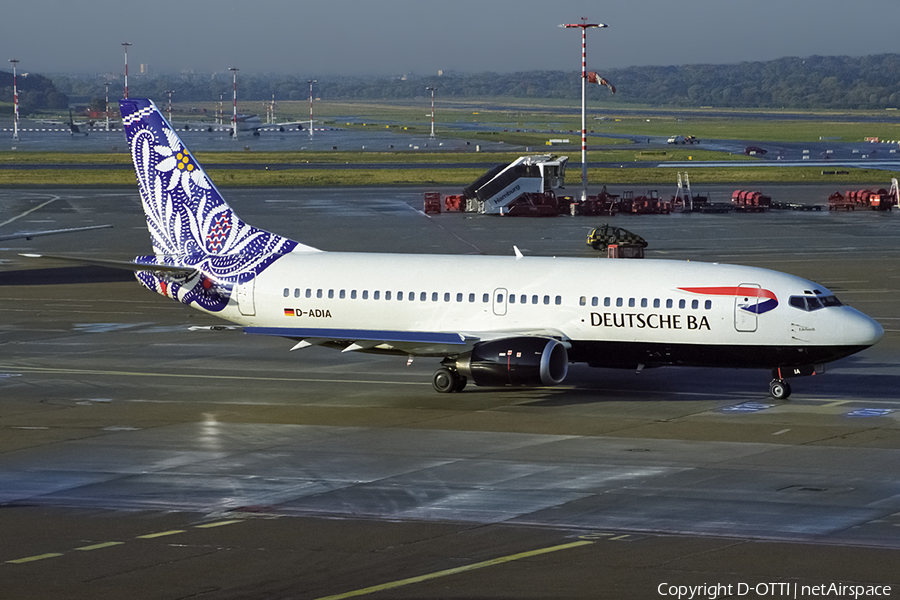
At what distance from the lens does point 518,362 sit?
122 ft

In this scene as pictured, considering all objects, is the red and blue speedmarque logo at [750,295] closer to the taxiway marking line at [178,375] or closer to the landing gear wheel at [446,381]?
the landing gear wheel at [446,381]

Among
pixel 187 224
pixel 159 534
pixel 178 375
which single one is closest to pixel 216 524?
pixel 159 534

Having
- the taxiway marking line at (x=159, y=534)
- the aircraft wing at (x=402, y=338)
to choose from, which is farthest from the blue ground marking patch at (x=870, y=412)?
the taxiway marking line at (x=159, y=534)

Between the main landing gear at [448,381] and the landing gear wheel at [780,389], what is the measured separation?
9936mm

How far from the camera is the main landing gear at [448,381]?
40.1m

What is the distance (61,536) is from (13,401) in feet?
51.7

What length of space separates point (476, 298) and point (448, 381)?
288 centimetres

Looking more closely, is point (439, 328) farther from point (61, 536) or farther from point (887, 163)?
point (887, 163)

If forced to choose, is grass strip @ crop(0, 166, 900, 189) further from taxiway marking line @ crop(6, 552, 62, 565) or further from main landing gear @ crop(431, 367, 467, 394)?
taxiway marking line @ crop(6, 552, 62, 565)

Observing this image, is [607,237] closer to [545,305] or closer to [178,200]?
[178,200]

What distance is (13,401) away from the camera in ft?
128

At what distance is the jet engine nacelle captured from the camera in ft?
122

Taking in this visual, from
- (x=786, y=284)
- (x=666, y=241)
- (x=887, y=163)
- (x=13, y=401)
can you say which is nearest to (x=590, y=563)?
(x=786, y=284)

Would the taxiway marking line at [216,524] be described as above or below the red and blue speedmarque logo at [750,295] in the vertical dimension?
below
